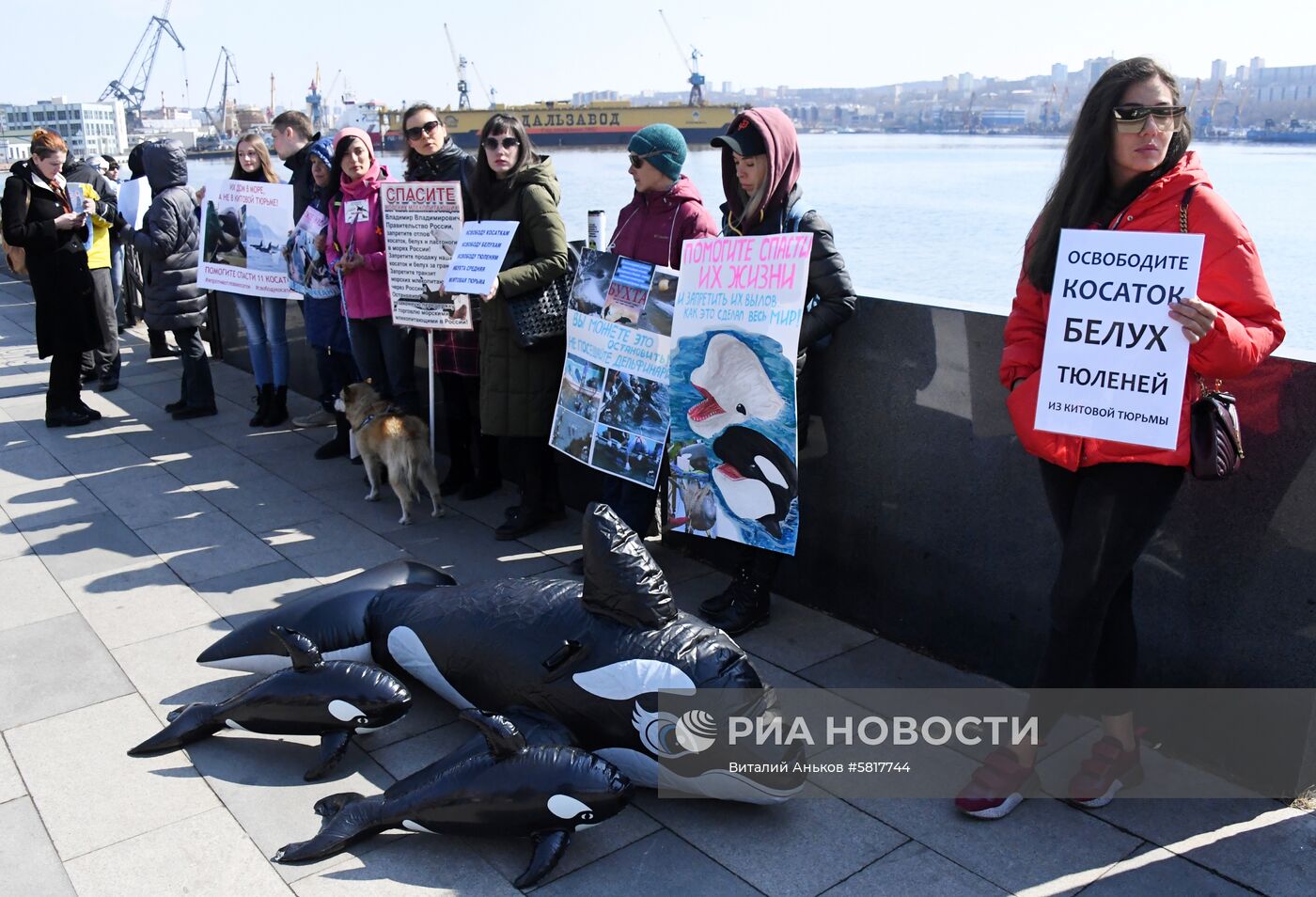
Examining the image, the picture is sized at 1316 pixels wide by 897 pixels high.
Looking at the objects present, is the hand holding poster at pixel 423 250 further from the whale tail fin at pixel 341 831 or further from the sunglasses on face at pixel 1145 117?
the sunglasses on face at pixel 1145 117

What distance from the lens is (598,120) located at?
3106cm

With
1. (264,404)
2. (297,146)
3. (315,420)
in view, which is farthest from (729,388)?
(264,404)

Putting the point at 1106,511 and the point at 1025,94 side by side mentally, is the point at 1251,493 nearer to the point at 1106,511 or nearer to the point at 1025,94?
the point at 1106,511

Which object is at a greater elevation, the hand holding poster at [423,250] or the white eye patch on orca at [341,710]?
the hand holding poster at [423,250]

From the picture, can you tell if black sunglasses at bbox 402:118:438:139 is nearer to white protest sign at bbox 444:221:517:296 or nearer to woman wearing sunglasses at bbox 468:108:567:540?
woman wearing sunglasses at bbox 468:108:567:540

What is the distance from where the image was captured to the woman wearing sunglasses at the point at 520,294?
17.4 feet

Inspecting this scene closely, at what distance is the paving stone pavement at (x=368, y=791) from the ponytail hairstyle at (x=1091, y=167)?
163cm

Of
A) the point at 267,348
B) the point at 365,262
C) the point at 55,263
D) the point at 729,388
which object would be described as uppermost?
the point at 365,262

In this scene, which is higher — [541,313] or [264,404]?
[541,313]

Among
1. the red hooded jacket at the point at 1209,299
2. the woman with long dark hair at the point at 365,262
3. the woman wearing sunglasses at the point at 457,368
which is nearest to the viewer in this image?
the red hooded jacket at the point at 1209,299

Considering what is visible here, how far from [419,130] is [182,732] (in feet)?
11.7

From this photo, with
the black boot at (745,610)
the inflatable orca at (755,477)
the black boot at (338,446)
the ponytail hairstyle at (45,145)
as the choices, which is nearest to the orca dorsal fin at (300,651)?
the black boot at (745,610)

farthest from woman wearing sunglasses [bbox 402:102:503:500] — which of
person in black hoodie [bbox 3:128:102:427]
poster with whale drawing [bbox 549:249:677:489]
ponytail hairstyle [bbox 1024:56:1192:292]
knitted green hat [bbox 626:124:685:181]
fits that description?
ponytail hairstyle [bbox 1024:56:1192:292]

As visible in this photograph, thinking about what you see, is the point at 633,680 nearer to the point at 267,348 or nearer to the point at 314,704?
the point at 314,704
